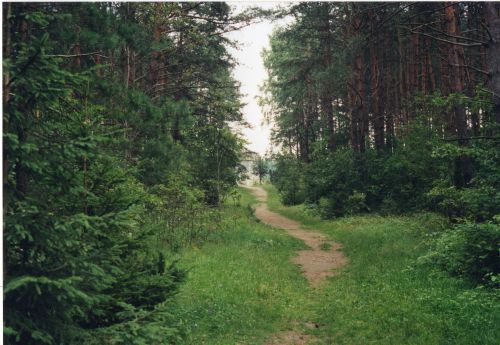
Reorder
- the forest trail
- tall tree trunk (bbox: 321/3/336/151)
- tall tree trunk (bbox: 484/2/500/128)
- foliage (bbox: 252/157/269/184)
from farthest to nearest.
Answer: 1. foliage (bbox: 252/157/269/184)
2. tall tree trunk (bbox: 321/3/336/151)
3. the forest trail
4. tall tree trunk (bbox: 484/2/500/128)

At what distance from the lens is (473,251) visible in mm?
8297

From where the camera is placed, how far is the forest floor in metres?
7.32

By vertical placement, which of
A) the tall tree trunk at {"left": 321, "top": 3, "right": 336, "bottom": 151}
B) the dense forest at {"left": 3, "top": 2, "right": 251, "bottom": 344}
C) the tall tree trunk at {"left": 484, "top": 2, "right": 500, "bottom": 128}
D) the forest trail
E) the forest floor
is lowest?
the forest trail

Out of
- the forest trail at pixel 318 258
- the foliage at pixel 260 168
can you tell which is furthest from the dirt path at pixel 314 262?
the foliage at pixel 260 168

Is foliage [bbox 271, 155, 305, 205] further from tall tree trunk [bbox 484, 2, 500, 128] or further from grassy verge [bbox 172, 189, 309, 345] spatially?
tall tree trunk [bbox 484, 2, 500, 128]

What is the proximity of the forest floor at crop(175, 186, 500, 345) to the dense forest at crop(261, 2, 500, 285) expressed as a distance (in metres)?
1.12

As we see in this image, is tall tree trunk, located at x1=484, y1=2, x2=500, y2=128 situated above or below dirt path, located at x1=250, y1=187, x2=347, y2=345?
above

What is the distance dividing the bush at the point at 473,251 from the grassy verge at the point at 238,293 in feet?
10.6

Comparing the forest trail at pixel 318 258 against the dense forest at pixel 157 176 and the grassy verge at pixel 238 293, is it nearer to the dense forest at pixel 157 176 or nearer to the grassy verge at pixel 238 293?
the grassy verge at pixel 238 293

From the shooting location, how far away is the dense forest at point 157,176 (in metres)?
4.34

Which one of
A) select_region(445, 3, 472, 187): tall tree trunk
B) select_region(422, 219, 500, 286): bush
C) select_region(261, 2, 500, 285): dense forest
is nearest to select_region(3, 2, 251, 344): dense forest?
select_region(422, 219, 500, 286): bush

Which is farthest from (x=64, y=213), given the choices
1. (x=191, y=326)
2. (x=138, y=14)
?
(x=138, y=14)

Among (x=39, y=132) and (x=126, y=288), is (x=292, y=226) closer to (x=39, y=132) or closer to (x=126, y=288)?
(x=126, y=288)

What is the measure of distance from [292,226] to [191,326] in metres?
17.8
